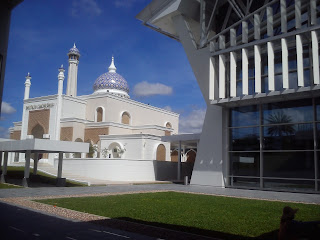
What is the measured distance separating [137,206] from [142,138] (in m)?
22.1

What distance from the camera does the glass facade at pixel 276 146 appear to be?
18.6 m

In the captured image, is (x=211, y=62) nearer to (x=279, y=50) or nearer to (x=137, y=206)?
(x=279, y=50)

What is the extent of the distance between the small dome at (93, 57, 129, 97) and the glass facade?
1108 inches

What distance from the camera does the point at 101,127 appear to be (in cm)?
3850

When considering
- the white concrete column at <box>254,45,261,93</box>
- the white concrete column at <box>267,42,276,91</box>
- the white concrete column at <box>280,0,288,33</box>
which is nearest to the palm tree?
the white concrete column at <box>267,42,276,91</box>

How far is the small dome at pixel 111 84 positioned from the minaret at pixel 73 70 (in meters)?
3.11

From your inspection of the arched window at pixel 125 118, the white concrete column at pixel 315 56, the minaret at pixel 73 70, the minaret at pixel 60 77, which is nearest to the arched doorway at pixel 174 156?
the arched window at pixel 125 118

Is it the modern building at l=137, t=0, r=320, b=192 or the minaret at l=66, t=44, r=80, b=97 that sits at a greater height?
the minaret at l=66, t=44, r=80, b=97

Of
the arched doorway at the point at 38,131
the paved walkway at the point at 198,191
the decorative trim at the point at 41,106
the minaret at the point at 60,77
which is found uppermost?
the minaret at the point at 60,77

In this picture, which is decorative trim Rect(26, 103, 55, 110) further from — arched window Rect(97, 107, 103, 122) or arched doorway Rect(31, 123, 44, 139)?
arched window Rect(97, 107, 103, 122)

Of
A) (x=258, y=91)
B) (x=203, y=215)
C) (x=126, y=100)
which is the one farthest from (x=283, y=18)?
(x=126, y=100)

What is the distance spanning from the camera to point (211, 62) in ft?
70.8

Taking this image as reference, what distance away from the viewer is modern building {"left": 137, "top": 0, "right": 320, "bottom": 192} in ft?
60.0

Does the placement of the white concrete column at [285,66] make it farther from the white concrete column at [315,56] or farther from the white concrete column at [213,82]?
the white concrete column at [213,82]
